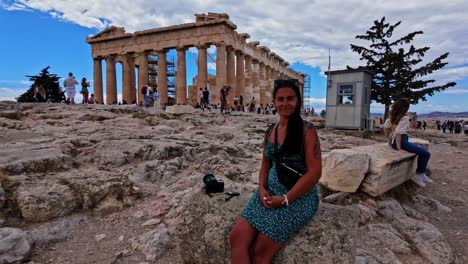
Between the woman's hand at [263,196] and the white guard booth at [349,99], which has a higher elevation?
the white guard booth at [349,99]

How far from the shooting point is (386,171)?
458cm

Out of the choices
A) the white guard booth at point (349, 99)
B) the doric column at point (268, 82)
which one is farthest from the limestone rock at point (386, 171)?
the doric column at point (268, 82)

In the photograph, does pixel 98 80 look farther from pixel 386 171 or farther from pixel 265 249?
pixel 265 249

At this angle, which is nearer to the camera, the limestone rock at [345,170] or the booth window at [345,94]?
the limestone rock at [345,170]

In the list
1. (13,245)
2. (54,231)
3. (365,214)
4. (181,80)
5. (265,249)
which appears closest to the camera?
(265,249)

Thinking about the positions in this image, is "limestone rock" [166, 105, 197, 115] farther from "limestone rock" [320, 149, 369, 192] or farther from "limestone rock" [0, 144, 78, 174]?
"limestone rock" [320, 149, 369, 192]

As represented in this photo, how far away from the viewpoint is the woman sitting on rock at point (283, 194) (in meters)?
2.11

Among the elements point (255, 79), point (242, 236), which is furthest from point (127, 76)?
point (242, 236)

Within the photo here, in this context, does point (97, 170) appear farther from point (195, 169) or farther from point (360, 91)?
point (360, 91)

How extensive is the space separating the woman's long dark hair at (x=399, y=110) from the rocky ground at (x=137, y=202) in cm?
139

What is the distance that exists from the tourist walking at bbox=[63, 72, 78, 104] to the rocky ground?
341 inches

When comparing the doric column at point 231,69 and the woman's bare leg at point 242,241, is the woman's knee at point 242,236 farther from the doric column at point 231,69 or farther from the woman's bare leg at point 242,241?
the doric column at point 231,69

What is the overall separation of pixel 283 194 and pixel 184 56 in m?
25.8

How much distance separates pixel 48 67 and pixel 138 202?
4050 centimetres
